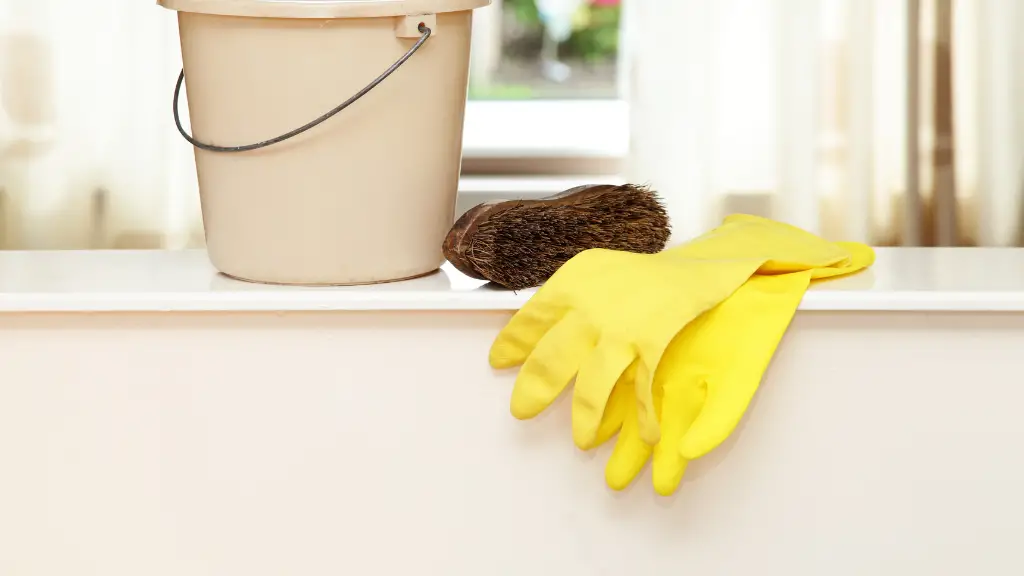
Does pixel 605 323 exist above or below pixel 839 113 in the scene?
below

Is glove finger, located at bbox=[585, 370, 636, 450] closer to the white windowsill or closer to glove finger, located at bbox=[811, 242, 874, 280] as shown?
glove finger, located at bbox=[811, 242, 874, 280]

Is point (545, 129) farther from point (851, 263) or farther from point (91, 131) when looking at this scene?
point (851, 263)

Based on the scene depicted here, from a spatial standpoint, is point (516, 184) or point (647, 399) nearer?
point (647, 399)

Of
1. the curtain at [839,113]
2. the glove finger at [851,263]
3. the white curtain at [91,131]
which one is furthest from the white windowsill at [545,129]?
the glove finger at [851,263]

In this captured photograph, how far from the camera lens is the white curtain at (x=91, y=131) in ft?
3.59

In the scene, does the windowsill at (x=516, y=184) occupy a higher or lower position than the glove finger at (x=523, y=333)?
higher

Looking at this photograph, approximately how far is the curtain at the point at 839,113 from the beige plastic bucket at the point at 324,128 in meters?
0.45

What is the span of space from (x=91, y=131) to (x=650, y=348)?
0.80 metres

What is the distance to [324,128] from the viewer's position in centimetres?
66

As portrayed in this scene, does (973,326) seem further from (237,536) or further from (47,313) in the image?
(47,313)

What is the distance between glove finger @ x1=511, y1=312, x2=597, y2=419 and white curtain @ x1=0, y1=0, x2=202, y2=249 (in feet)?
2.03

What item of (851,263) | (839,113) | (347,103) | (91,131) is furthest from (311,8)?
(839,113)

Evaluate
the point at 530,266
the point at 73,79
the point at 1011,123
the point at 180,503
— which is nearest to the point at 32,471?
the point at 180,503

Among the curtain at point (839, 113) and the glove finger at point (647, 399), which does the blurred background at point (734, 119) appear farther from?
the glove finger at point (647, 399)
